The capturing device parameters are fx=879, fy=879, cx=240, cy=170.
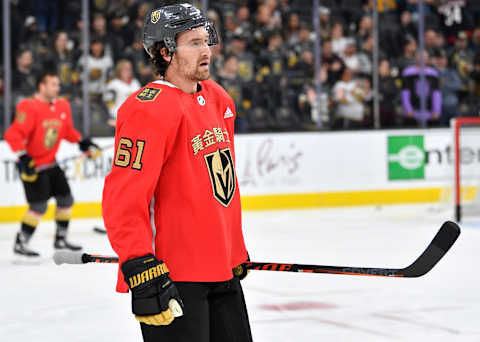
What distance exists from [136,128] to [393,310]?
8.70 feet

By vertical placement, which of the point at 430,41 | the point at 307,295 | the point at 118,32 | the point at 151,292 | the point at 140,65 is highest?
the point at 118,32

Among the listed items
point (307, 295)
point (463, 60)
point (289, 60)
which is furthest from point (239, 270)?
point (463, 60)

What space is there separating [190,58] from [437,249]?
723 mm

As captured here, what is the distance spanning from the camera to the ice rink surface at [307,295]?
389 cm

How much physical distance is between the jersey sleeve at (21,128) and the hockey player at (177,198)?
433 cm

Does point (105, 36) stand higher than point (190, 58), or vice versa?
point (105, 36)

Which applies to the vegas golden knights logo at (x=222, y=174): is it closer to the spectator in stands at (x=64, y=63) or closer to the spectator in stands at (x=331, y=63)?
the spectator in stands at (x=64, y=63)

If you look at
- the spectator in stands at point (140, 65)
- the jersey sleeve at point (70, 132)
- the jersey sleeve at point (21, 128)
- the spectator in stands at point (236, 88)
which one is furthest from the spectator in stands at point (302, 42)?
the jersey sleeve at point (21, 128)

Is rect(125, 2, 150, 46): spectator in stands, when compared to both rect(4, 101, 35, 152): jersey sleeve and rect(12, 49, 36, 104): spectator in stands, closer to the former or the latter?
rect(12, 49, 36, 104): spectator in stands

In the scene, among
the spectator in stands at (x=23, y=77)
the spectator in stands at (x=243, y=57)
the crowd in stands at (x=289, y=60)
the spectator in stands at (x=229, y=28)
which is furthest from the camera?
the spectator in stands at (x=229, y=28)

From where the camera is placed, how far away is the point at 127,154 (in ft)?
6.40

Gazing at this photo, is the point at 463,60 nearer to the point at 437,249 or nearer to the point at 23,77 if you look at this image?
the point at 23,77

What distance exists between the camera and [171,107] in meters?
1.98

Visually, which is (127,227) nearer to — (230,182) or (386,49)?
(230,182)
